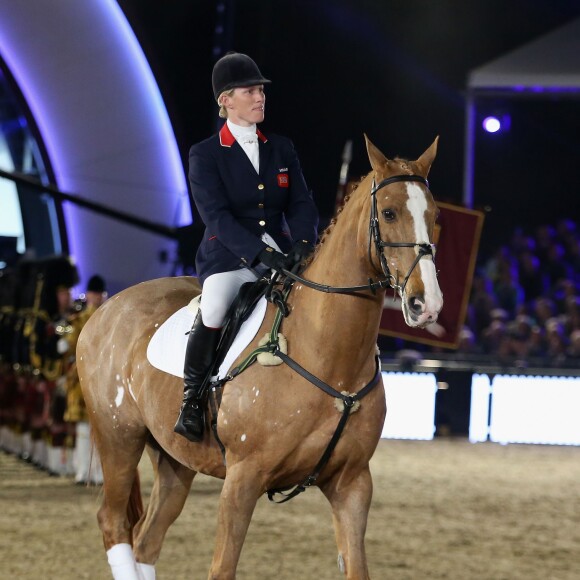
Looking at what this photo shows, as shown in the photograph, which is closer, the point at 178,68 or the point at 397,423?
the point at 397,423

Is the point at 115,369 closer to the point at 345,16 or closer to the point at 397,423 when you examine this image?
the point at 397,423

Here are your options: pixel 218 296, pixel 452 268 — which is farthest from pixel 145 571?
pixel 452 268

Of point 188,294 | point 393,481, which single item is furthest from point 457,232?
point 188,294

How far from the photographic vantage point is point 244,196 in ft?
16.5

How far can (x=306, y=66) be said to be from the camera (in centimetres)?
1638

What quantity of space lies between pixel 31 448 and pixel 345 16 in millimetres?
7559

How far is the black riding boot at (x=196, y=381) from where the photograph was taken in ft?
16.0

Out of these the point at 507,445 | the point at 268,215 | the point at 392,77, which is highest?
the point at 392,77

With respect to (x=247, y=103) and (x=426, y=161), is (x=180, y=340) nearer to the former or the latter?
(x=247, y=103)

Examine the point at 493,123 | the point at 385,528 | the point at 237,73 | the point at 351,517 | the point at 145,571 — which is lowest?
the point at 385,528

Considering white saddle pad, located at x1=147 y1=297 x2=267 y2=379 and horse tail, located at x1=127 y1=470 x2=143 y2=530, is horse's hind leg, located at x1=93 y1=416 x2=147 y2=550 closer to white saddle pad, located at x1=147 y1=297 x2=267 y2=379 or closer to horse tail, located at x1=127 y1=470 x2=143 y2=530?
horse tail, located at x1=127 y1=470 x2=143 y2=530

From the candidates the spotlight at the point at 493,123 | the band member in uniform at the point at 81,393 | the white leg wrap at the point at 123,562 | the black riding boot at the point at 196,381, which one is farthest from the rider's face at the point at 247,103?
the spotlight at the point at 493,123

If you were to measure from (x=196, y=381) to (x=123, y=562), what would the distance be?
1152 mm

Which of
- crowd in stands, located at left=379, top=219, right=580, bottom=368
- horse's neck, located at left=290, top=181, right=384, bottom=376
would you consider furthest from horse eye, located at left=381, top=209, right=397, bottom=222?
crowd in stands, located at left=379, top=219, right=580, bottom=368
